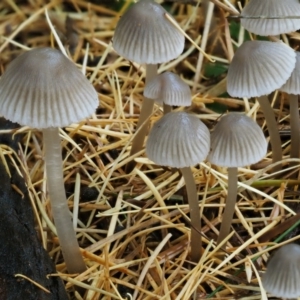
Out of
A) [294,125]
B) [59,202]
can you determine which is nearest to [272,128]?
[294,125]

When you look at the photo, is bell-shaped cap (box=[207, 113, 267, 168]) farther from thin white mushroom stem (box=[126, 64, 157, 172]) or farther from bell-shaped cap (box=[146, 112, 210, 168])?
thin white mushroom stem (box=[126, 64, 157, 172])

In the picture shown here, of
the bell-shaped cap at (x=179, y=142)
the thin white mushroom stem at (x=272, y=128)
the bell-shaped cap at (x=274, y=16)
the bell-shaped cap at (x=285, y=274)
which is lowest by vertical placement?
the bell-shaped cap at (x=285, y=274)

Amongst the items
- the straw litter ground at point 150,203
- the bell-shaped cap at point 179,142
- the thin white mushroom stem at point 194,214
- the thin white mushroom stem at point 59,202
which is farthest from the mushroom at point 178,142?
the straw litter ground at point 150,203

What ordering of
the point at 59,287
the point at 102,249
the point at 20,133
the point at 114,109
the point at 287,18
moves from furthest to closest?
1. the point at 114,109
2. the point at 20,133
3. the point at 102,249
4. the point at 287,18
5. the point at 59,287

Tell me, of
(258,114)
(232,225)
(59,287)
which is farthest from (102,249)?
(258,114)

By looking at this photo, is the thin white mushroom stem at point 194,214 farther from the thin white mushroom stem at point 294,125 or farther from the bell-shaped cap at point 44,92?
A: the thin white mushroom stem at point 294,125

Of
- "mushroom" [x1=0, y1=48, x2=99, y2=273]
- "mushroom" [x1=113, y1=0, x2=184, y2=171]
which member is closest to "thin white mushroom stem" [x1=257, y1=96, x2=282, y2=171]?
"mushroom" [x1=113, y1=0, x2=184, y2=171]

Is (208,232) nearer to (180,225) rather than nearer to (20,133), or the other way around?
(180,225)
